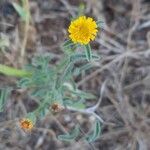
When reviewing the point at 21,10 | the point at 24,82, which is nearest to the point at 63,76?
the point at 24,82

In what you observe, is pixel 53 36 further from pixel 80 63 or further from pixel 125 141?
pixel 125 141

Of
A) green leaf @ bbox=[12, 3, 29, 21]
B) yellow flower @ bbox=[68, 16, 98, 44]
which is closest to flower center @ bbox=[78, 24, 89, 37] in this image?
yellow flower @ bbox=[68, 16, 98, 44]

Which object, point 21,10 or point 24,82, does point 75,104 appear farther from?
point 21,10

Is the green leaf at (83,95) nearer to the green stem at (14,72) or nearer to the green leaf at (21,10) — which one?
the green stem at (14,72)

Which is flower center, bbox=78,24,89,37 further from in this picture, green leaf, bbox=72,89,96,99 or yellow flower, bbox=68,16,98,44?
green leaf, bbox=72,89,96,99

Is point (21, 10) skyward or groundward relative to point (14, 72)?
skyward

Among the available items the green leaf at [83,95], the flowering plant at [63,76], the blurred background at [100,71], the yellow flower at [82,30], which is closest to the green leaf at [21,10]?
the blurred background at [100,71]

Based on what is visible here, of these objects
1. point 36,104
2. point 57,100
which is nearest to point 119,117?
point 36,104
